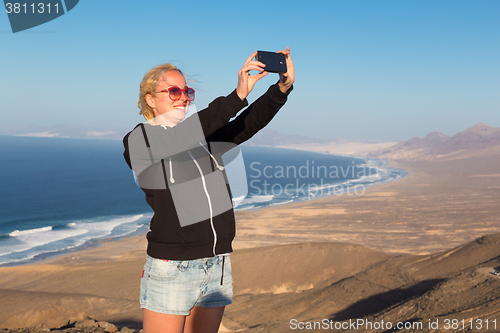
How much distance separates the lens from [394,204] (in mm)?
31406

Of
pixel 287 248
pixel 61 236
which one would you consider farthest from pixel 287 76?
pixel 61 236

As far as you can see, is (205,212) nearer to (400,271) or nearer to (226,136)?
(226,136)

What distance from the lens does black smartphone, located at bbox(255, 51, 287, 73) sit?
162 centimetres

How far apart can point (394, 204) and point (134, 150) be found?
32.8 meters

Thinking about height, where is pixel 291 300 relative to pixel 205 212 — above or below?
below

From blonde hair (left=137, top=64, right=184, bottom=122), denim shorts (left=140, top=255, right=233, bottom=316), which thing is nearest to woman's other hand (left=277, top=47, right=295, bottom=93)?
blonde hair (left=137, top=64, right=184, bottom=122)

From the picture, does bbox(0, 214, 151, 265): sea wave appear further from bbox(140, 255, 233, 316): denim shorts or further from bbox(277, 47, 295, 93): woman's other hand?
bbox(277, 47, 295, 93): woman's other hand

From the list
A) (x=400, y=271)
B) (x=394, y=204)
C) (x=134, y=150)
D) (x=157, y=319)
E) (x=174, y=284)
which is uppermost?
(x=134, y=150)

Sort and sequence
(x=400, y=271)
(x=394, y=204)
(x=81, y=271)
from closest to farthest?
(x=400, y=271)
(x=81, y=271)
(x=394, y=204)

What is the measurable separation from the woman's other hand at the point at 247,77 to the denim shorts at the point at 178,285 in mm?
804

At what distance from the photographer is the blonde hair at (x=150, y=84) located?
1.78 metres

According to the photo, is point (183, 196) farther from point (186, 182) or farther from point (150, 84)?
point (150, 84)

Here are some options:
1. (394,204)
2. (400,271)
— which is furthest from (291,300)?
(394,204)

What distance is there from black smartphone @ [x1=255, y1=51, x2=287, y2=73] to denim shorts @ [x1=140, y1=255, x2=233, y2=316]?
94 centimetres
